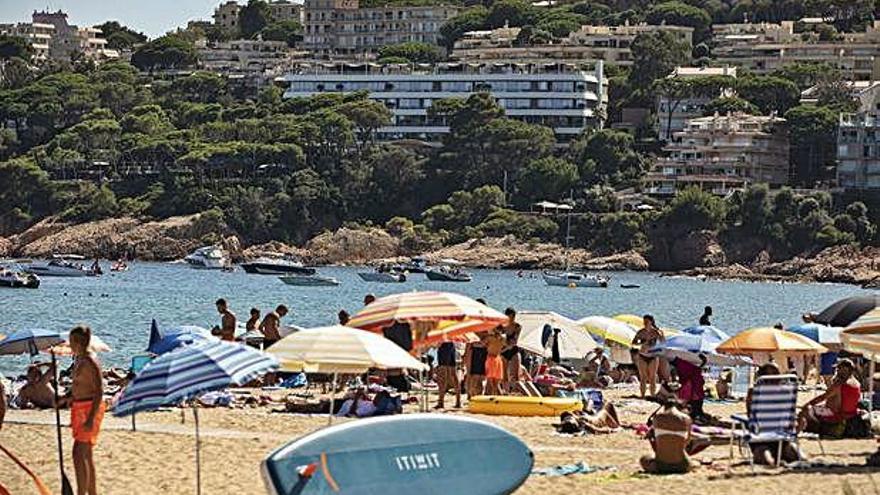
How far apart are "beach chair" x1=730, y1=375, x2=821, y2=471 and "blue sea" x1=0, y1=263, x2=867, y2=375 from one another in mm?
17604

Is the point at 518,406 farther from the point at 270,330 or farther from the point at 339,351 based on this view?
the point at 270,330

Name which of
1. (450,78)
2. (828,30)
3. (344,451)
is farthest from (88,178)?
(344,451)

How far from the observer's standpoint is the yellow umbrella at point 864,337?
17922 millimetres

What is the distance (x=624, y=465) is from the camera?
16891mm

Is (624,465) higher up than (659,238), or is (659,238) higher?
(624,465)

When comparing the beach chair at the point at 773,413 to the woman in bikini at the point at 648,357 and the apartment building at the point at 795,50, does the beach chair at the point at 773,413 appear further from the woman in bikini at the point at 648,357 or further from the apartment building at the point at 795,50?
the apartment building at the point at 795,50

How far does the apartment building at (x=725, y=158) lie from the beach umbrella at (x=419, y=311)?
96.8 meters

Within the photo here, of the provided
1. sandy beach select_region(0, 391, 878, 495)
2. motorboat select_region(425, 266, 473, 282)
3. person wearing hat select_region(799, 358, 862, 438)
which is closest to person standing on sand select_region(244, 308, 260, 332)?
sandy beach select_region(0, 391, 878, 495)

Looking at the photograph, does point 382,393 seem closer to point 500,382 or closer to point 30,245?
point 500,382

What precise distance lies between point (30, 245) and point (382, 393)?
343 ft

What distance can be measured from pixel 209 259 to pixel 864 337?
292 feet

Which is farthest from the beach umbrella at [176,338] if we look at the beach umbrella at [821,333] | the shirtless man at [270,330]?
the beach umbrella at [821,333]

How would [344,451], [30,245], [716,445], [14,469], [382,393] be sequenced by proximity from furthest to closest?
[30,245], [382,393], [716,445], [14,469], [344,451]

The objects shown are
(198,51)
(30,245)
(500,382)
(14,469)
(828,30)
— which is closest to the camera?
(14,469)
